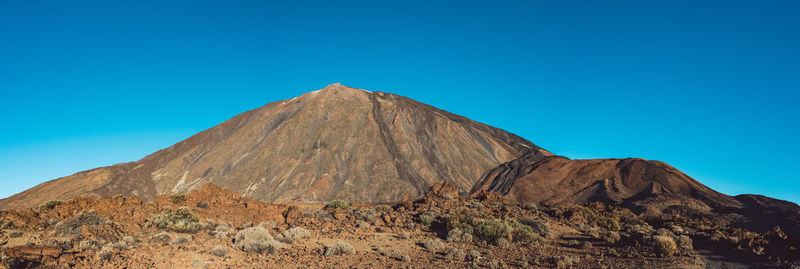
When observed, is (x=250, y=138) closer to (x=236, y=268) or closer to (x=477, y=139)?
(x=477, y=139)

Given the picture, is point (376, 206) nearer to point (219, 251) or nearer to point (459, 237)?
A: point (459, 237)

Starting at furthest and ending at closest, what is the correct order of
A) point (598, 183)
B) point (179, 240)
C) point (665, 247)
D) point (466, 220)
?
point (598, 183), point (466, 220), point (179, 240), point (665, 247)

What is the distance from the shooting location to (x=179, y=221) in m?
15.8

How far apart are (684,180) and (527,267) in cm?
5303

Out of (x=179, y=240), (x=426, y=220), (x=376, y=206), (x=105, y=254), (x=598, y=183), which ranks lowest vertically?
(x=105, y=254)

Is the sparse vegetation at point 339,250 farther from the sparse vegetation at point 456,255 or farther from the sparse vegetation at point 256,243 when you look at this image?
the sparse vegetation at point 456,255

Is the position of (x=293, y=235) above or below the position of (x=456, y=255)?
above

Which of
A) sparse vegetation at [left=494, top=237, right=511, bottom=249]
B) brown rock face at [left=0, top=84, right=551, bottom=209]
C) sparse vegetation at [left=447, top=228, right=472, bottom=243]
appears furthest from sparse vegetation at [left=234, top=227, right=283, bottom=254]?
brown rock face at [left=0, top=84, right=551, bottom=209]

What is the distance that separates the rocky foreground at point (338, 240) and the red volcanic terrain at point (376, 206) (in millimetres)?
84

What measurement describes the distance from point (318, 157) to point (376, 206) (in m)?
39.1

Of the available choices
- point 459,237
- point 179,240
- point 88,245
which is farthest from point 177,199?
point 459,237

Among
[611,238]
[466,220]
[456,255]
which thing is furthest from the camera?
[466,220]

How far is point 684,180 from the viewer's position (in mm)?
52875

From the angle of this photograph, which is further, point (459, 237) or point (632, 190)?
point (632, 190)
